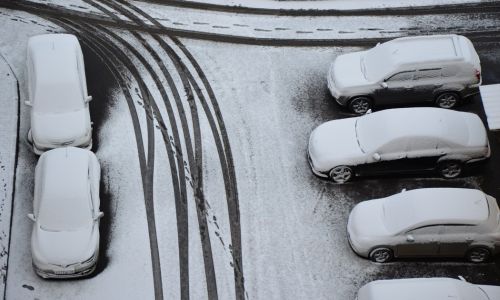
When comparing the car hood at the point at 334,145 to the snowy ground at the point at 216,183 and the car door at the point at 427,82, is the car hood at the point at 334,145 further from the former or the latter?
the car door at the point at 427,82

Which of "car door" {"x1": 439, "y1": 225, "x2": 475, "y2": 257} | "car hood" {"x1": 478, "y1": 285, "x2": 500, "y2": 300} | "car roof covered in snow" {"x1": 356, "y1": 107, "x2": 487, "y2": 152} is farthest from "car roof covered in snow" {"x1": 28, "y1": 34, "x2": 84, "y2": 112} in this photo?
"car hood" {"x1": 478, "y1": 285, "x2": 500, "y2": 300}

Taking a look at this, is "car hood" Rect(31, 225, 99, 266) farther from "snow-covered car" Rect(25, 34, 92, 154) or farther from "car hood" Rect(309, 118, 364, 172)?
"car hood" Rect(309, 118, 364, 172)

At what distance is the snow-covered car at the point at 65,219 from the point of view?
15462mm

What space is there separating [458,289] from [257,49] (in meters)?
10.9

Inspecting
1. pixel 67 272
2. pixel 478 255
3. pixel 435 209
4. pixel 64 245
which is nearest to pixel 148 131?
pixel 64 245

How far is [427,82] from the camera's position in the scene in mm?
18594

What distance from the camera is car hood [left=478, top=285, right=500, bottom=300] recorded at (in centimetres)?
1434

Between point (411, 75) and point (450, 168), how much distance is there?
3.09 meters

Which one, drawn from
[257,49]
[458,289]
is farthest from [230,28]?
[458,289]

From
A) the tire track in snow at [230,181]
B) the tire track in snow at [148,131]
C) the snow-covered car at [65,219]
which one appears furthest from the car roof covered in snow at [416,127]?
the snow-covered car at [65,219]

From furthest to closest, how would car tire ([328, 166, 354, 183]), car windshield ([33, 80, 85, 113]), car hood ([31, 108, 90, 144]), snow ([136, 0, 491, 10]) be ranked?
snow ([136, 0, 491, 10]) < car windshield ([33, 80, 85, 113]) < car hood ([31, 108, 90, 144]) < car tire ([328, 166, 354, 183])

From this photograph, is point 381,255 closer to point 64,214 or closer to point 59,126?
point 64,214

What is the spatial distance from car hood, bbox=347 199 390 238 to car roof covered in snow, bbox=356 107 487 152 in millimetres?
1653

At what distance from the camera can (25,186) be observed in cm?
1783
